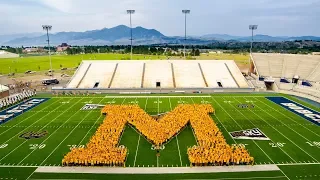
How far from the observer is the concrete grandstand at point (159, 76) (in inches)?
1682

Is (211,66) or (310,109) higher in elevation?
(211,66)

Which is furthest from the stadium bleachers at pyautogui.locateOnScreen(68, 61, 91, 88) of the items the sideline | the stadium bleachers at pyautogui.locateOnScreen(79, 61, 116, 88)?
the sideline

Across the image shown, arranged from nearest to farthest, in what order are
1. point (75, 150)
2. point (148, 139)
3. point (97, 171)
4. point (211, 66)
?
point (97, 171) < point (75, 150) < point (148, 139) < point (211, 66)

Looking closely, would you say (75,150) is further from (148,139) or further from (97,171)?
(148,139)

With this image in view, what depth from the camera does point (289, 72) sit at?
48.8 m

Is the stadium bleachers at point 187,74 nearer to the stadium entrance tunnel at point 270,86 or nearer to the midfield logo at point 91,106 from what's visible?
the stadium entrance tunnel at point 270,86

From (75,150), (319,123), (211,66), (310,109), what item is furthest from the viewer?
(211,66)

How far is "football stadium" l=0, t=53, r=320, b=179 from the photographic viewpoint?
54.7 feet

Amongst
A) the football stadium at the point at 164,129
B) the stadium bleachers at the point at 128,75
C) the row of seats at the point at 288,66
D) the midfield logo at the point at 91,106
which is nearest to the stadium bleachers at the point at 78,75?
the football stadium at the point at 164,129

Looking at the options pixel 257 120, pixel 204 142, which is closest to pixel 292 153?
pixel 204 142

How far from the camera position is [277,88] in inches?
1640

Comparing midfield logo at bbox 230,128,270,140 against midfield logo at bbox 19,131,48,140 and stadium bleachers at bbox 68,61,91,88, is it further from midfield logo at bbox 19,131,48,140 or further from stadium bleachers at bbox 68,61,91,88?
stadium bleachers at bbox 68,61,91,88

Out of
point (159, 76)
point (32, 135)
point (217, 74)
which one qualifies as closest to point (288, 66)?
point (217, 74)

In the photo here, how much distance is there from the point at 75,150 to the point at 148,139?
5510mm
